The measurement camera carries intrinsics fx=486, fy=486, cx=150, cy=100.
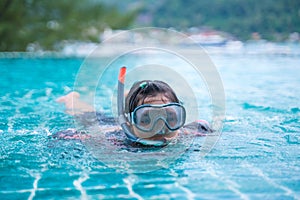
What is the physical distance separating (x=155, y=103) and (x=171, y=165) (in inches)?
15.2

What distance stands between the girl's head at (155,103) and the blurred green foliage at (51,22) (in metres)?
9.16

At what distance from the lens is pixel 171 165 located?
7.79 ft

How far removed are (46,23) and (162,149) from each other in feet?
32.7

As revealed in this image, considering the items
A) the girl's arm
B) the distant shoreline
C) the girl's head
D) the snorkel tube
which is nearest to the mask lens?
the girl's head

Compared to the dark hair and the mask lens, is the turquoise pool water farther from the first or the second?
the dark hair

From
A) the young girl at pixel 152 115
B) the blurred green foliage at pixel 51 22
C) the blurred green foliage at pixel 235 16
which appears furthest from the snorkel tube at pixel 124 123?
the blurred green foliage at pixel 235 16

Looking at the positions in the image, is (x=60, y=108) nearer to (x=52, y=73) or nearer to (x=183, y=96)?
(x=183, y=96)

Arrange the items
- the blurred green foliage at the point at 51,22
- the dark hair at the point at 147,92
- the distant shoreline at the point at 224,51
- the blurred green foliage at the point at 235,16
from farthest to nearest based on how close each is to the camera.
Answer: the blurred green foliage at the point at 235,16, the blurred green foliage at the point at 51,22, the distant shoreline at the point at 224,51, the dark hair at the point at 147,92

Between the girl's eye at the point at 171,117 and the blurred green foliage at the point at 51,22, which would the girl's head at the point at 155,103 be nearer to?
the girl's eye at the point at 171,117

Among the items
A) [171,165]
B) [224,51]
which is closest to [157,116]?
[171,165]

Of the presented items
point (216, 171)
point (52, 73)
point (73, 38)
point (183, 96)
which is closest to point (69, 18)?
point (73, 38)

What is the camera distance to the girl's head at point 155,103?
2500 mm

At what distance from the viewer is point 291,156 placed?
254 cm

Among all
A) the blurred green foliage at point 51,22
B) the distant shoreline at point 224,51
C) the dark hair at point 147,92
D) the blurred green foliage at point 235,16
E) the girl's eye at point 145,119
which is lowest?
the girl's eye at point 145,119
